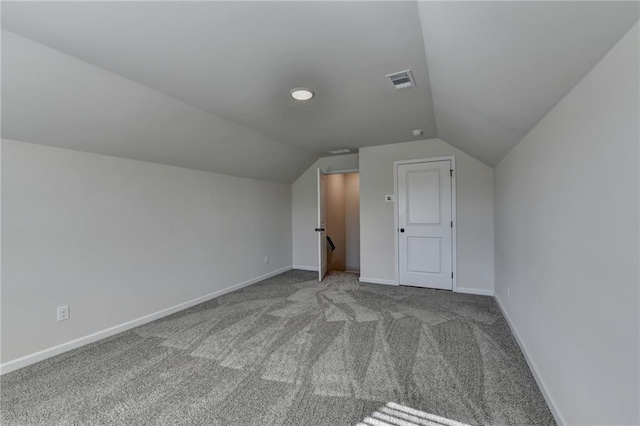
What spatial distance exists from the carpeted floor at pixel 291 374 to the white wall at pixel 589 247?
423mm

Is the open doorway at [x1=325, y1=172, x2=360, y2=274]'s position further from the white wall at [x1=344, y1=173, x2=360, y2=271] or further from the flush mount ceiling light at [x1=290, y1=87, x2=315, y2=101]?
the flush mount ceiling light at [x1=290, y1=87, x2=315, y2=101]

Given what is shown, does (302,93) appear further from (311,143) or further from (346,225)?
(346,225)

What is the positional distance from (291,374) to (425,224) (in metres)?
3.09

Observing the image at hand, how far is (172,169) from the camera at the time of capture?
3.53 metres

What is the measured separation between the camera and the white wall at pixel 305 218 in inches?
227

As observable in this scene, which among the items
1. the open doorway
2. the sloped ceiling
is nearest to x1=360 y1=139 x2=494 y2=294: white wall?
the sloped ceiling

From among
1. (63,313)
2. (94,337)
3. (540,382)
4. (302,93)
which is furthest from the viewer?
(94,337)

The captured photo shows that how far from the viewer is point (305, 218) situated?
5.91 meters

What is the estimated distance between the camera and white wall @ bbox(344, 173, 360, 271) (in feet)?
22.0

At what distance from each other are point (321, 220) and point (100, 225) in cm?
302

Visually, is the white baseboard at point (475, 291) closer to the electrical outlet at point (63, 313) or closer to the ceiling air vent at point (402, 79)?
the ceiling air vent at point (402, 79)

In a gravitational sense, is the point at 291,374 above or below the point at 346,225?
below

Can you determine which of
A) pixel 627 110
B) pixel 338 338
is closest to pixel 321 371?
pixel 338 338

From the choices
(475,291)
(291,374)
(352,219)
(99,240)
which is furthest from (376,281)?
(99,240)
